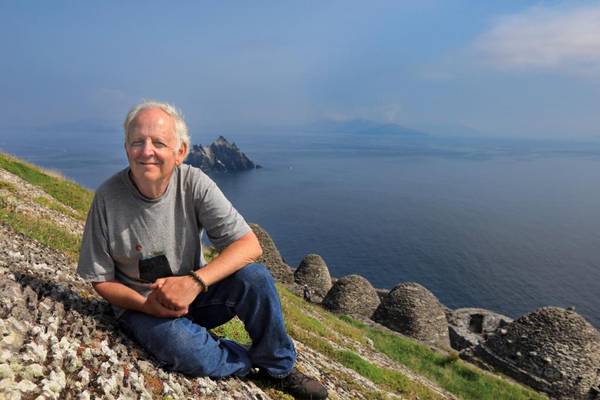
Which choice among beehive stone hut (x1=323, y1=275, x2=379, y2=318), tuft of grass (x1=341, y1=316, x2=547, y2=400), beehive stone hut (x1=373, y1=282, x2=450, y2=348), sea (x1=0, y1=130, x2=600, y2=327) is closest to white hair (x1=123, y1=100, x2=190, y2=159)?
tuft of grass (x1=341, y1=316, x2=547, y2=400)

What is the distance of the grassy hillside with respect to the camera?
44.1 feet

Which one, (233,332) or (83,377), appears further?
(233,332)

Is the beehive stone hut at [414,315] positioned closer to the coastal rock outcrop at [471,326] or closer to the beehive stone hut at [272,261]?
the coastal rock outcrop at [471,326]

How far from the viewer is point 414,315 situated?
136 ft

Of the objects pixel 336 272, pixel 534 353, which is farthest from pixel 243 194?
pixel 534 353

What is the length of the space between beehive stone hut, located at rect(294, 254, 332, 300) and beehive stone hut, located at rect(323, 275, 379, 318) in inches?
282

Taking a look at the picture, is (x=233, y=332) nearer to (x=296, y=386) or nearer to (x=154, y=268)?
(x=296, y=386)

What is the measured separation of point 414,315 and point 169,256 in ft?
129

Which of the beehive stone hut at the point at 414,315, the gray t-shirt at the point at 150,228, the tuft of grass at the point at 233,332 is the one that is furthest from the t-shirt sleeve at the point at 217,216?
the beehive stone hut at the point at 414,315

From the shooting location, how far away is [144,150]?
559 centimetres

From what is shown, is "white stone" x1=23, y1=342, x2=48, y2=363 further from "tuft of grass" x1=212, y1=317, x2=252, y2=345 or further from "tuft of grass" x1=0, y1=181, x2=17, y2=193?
"tuft of grass" x1=0, y1=181, x2=17, y2=193

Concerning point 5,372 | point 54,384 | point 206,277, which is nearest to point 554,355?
point 206,277

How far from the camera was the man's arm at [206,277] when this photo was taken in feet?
18.7

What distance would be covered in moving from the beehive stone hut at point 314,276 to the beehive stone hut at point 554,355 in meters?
21.5
